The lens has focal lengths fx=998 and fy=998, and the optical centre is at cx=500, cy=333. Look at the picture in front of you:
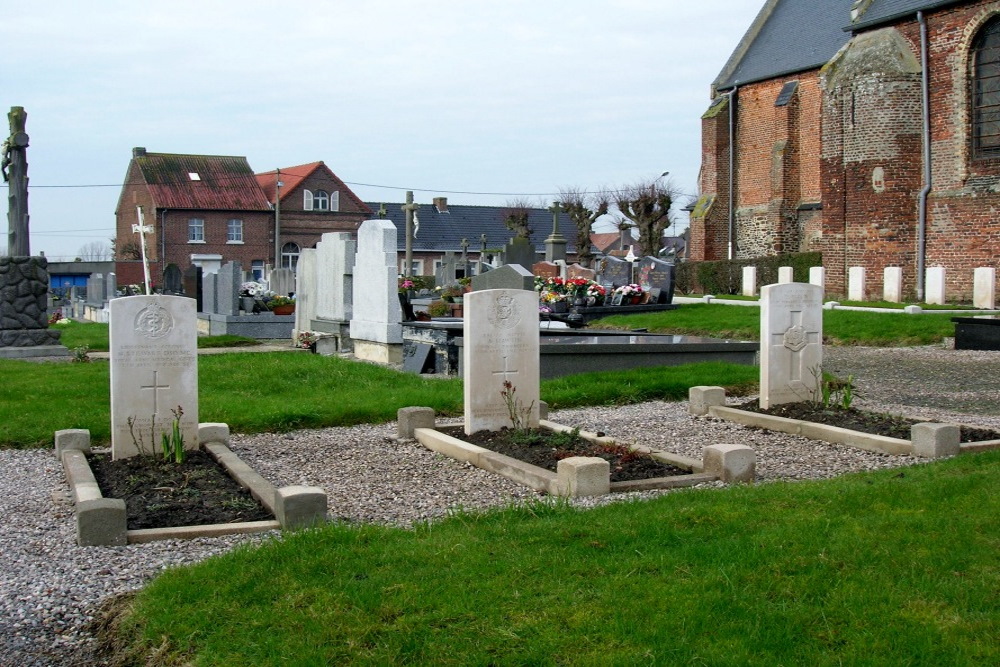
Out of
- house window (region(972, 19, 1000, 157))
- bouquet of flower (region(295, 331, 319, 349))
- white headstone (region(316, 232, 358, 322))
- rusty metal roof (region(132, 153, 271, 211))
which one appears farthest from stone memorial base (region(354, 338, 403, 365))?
rusty metal roof (region(132, 153, 271, 211))

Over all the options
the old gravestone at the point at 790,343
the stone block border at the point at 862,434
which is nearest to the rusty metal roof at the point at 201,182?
the stone block border at the point at 862,434

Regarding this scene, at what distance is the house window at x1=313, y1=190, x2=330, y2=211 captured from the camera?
60.2 metres

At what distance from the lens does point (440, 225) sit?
65.4 m

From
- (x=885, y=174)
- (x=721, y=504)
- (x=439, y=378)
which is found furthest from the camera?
(x=885, y=174)

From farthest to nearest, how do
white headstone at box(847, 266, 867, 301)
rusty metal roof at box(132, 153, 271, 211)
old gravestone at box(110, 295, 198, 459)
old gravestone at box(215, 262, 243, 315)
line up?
1. rusty metal roof at box(132, 153, 271, 211)
2. white headstone at box(847, 266, 867, 301)
3. old gravestone at box(215, 262, 243, 315)
4. old gravestone at box(110, 295, 198, 459)

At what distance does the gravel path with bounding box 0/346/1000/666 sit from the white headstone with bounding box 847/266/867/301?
525 inches

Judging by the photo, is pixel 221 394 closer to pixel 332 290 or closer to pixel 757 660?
pixel 332 290

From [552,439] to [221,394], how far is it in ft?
14.9

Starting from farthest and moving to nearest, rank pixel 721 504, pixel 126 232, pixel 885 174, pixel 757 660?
1. pixel 126 232
2. pixel 885 174
3. pixel 721 504
4. pixel 757 660

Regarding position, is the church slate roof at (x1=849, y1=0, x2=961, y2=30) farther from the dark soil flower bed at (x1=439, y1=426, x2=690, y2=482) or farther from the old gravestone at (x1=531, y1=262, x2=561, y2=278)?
the dark soil flower bed at (x1=439, y1=426, x2=690, y2=482)

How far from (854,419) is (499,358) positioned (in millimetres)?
3333

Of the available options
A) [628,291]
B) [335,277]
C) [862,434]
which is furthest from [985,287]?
[862,434]

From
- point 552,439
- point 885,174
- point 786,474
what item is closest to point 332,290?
point 552,439

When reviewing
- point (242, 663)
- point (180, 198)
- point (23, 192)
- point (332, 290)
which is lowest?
point (242, 663)
